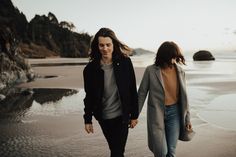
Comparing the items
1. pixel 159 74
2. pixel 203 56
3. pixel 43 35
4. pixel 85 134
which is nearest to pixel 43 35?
pixel 43 35

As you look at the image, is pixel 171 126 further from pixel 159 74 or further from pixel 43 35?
pixel 43 35

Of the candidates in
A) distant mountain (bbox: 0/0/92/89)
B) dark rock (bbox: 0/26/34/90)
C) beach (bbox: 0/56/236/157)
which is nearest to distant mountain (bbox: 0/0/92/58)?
distant mountain (bbox: 0/0/92/89)

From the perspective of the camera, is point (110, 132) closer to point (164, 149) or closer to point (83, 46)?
point (164, 149)

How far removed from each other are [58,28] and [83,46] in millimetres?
14206

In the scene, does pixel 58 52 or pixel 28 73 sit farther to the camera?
pixel 58 52

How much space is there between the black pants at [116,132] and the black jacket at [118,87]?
86mm

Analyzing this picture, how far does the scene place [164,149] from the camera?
411 centimetres

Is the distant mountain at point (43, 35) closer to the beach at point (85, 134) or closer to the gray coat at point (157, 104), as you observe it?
the beach at point (85, 134)

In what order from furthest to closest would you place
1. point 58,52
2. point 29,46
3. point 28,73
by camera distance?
point 58,52 → point 29,46 → point 28,73

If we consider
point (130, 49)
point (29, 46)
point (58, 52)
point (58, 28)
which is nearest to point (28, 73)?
point (130, 49)

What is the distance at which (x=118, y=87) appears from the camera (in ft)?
12.2

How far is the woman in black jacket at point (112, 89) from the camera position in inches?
148

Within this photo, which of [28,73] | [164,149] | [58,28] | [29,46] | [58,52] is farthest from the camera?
[58,28]

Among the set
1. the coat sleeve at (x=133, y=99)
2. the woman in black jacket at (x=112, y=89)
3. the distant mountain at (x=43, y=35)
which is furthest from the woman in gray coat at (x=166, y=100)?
the distant mountain at (x=43, y=35)
